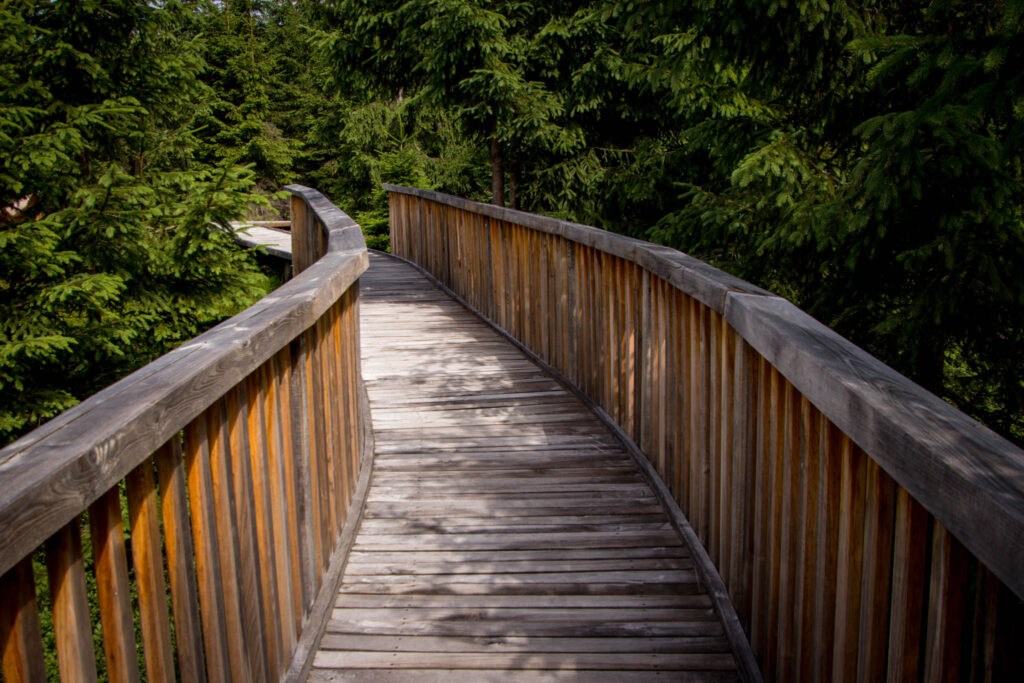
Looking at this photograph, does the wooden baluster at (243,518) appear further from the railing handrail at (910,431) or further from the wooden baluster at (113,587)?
the railing handrail at (910,431)

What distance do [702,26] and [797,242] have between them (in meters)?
1.73

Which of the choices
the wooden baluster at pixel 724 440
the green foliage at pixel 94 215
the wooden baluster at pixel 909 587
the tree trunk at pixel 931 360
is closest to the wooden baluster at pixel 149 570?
the wooden baluster at pixel 909 587

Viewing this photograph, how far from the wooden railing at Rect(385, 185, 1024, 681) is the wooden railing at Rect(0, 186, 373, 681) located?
1.34m

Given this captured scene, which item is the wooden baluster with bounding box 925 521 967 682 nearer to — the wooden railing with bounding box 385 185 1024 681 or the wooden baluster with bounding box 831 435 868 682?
the wooden railing with bounding box 385 185 1024 681

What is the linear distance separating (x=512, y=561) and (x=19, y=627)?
2.43m

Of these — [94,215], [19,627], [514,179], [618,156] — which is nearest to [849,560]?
[19,627]

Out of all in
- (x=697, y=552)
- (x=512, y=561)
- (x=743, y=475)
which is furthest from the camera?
(x=512, y=561)

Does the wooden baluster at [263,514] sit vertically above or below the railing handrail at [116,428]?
below

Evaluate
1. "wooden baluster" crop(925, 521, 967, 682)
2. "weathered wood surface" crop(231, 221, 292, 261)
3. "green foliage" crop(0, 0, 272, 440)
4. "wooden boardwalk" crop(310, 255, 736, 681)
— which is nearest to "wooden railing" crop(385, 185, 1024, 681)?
"wooden baluster" crop(925, 521, 967, 682)

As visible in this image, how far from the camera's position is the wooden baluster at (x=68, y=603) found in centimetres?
130

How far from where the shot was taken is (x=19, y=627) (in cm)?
118

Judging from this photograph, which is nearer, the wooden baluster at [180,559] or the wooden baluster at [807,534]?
the wooden baluster at [180,559]

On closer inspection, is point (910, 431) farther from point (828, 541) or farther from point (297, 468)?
point (297, 468)

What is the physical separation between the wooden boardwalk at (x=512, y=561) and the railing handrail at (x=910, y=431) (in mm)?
1118
